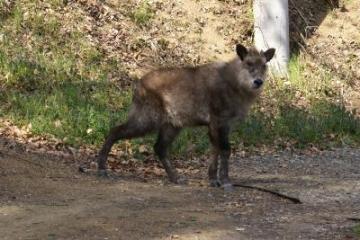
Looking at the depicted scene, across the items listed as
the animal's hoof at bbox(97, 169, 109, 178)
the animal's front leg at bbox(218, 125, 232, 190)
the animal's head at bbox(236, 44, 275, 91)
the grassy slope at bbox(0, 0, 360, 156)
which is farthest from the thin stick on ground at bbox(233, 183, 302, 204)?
the grassy slope at bbox(0, 0, 360, 156)

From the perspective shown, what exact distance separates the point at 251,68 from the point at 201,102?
2.49 ft

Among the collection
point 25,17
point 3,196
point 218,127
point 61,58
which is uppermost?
point 25,17

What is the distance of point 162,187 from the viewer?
8195 millimetres

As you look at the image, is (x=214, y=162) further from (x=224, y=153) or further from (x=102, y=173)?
(x=102, y=173)

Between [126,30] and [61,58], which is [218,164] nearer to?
[61,58]

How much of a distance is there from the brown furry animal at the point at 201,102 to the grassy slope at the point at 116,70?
1704mm

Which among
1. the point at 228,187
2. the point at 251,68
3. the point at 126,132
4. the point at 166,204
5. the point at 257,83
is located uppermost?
the point at 251,68

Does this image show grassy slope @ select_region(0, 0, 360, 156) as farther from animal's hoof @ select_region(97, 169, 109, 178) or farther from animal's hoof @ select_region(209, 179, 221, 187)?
animal's hoof @ select_region(209, 179, 221, 187)

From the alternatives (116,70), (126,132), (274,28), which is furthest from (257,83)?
(274,28)

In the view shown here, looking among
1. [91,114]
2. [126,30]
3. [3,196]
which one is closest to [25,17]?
[126,30]

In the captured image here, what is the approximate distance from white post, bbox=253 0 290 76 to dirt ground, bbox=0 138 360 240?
5112mm

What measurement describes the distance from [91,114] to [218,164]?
8.74ft

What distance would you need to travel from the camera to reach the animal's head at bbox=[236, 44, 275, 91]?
8.51 m

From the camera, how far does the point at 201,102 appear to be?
8.59m
